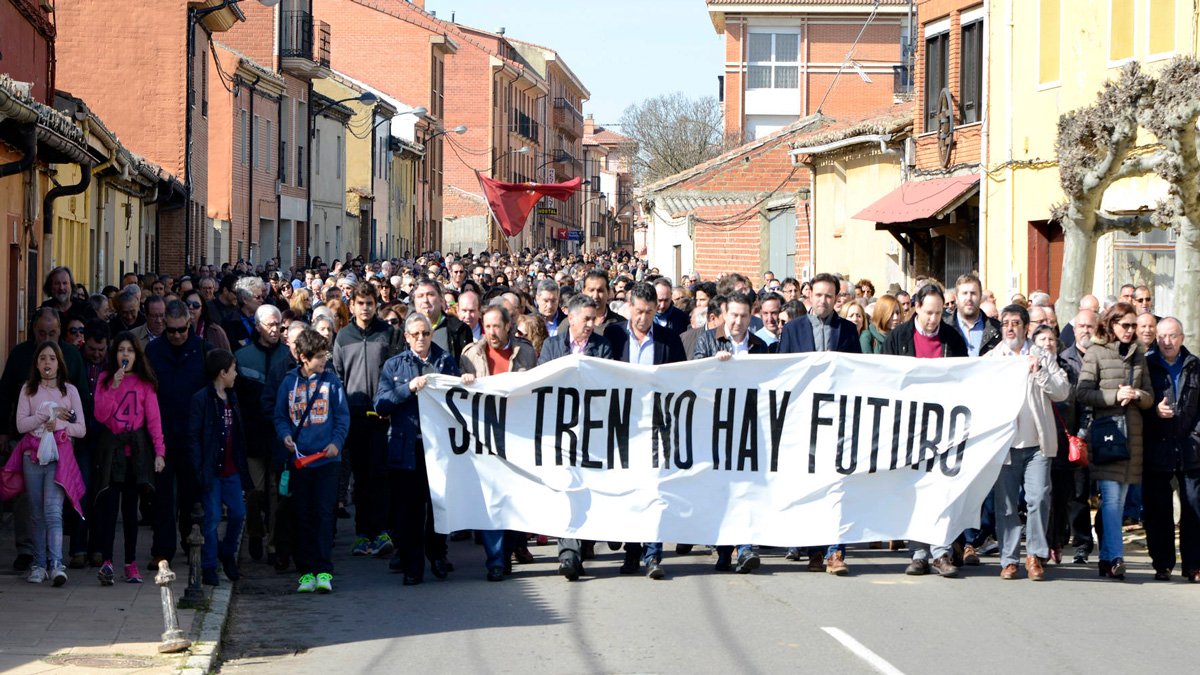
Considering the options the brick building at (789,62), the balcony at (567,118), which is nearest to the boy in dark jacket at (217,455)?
the brick building at (789,62)

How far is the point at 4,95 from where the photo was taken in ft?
40.2

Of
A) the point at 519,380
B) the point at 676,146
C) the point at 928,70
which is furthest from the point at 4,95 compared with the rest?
the point at 676,146

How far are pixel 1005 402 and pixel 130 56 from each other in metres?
27.0

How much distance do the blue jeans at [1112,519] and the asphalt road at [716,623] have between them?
0.20 metres

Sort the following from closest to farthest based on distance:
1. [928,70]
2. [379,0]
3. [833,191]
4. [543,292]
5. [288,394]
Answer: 1. [288,394]
2. [543,292]
3. [928,70]
4. [833,191]
5. [379,0]

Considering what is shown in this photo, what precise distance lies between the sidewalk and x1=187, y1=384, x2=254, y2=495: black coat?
737 mm

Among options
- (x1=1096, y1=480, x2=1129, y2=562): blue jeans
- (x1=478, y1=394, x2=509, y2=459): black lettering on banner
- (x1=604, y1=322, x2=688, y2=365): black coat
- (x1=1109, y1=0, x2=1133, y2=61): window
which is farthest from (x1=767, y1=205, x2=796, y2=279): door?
(x1=478, y1=394, x2=509, y2=459): black lettering on banner

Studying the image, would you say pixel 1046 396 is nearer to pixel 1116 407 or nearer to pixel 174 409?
pixel 1116 407

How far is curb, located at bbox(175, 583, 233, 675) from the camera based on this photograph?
869cm

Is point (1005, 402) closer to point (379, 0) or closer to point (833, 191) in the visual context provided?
point (833, 191)

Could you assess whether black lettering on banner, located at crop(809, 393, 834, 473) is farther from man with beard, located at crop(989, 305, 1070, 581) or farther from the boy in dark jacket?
the boy in dark jacket

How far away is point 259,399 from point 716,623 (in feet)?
12.9

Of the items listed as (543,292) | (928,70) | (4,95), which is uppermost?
(928,70)

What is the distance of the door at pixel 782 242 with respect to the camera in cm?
3778
